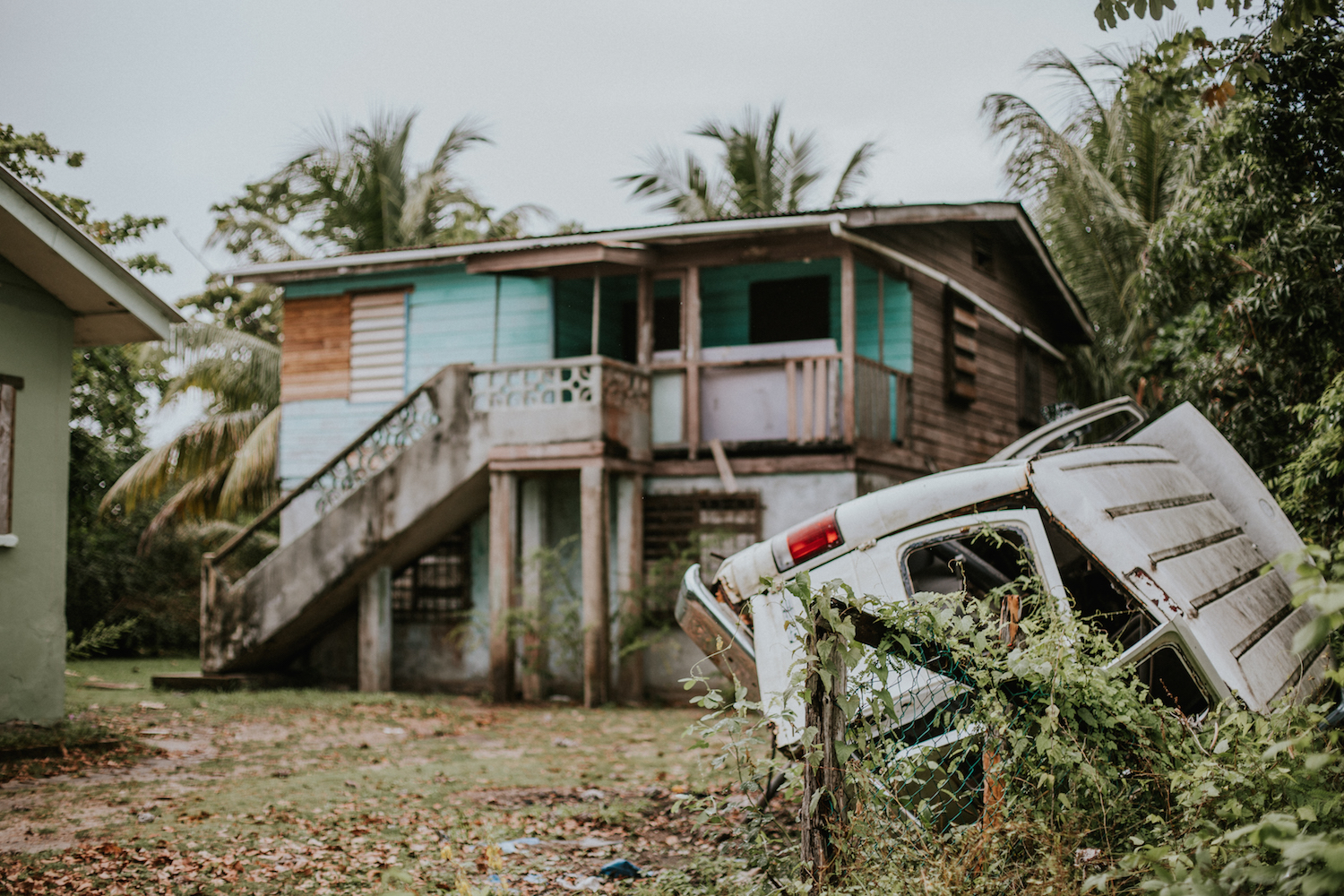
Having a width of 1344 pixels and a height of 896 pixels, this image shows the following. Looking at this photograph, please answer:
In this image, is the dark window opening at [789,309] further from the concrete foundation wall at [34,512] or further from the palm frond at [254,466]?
the palm frond at [254,466]

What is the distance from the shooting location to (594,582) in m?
12.4

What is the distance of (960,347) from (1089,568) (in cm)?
1026

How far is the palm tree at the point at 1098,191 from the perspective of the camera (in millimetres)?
19188

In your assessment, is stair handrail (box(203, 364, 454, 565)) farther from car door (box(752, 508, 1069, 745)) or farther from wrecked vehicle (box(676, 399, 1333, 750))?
car door (box(752, 508, 1069, 745))

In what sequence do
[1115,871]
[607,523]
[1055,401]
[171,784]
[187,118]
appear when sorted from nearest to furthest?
[1115,871] < [171,784] < [607,523] < [1055,401] < [187,118]

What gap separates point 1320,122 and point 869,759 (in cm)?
686

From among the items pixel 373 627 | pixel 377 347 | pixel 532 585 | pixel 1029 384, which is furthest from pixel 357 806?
pixel 1029 384

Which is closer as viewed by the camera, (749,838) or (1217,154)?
(749,838)

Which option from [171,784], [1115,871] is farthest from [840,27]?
[1115,871]

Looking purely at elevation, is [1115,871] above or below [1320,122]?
below

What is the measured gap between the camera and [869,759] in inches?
145

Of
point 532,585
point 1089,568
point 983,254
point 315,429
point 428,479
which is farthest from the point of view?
point 983,254

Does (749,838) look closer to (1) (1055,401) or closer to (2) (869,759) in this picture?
(2) (869,759)

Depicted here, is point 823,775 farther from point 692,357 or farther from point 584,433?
point 692,357
